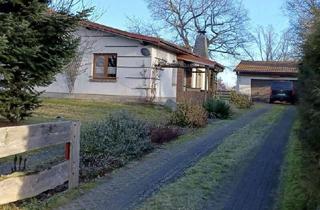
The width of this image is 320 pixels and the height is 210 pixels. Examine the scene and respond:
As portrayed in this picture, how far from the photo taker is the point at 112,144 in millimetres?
9156

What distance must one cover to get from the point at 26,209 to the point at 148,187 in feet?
6.42

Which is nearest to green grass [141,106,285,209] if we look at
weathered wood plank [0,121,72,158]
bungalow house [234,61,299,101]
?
weathered wood plank [0,121,72,158]

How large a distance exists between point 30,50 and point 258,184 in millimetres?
5748

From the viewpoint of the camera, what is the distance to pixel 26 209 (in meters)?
5.78

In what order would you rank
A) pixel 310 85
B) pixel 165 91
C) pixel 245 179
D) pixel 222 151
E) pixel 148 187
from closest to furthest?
pixel 310 85 < pixel 148 187 < pixel 245 179 < pixel 222 151 < pixel 165 91

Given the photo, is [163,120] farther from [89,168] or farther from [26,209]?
[26,209]

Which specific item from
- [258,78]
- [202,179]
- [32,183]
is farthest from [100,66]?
[258,78]

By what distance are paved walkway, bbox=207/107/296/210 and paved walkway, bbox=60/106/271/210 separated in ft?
3.50

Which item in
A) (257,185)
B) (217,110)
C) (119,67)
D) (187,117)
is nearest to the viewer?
(257,185)

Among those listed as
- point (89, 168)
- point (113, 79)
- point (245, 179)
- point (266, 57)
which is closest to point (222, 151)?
point (245, 179)

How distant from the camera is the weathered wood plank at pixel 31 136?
5.49 m

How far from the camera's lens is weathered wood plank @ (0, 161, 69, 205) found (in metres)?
5.54

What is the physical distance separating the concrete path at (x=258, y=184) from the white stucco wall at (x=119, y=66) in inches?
483

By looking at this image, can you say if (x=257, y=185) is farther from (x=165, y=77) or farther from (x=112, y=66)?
(x=165, y=77)
